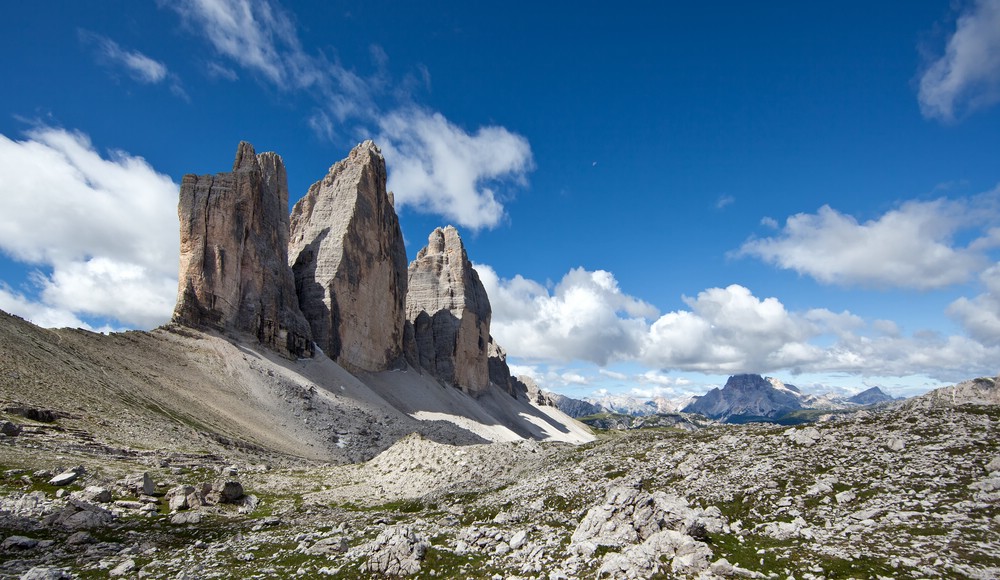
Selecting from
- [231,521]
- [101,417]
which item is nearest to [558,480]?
[231,521]

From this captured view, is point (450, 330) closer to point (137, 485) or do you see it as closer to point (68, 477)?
point (137, 485)

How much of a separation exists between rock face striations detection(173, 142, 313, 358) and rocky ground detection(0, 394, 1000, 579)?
63.9m

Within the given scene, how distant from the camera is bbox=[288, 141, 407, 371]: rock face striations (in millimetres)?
132125

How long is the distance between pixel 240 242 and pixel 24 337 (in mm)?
49577

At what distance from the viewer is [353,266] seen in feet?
454

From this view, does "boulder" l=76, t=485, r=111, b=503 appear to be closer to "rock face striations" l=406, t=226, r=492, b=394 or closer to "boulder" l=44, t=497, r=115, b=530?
"boulder" l=44, t=497, r=115, b=530

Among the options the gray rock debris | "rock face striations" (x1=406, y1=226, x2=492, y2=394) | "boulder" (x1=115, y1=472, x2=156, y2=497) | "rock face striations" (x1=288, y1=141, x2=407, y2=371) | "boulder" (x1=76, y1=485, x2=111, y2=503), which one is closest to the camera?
the gray rock debris

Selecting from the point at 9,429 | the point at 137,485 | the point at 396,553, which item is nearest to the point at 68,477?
the point at 137,485

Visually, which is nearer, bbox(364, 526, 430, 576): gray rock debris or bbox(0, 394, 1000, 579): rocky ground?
bbox(0, 394, 1000, 579): rocky ground

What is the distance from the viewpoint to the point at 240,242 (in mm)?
106875

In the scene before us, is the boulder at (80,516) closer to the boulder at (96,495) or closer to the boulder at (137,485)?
the boulder at (96,495)

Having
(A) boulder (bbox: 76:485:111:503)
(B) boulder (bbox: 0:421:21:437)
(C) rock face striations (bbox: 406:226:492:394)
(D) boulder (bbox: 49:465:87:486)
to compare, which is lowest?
(A) boulder (bbox: 76:485:111:503)

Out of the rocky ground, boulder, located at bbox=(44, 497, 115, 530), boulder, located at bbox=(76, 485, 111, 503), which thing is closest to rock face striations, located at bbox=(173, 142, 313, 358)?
the rocky ground

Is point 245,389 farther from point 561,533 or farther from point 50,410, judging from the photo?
point 561,533
